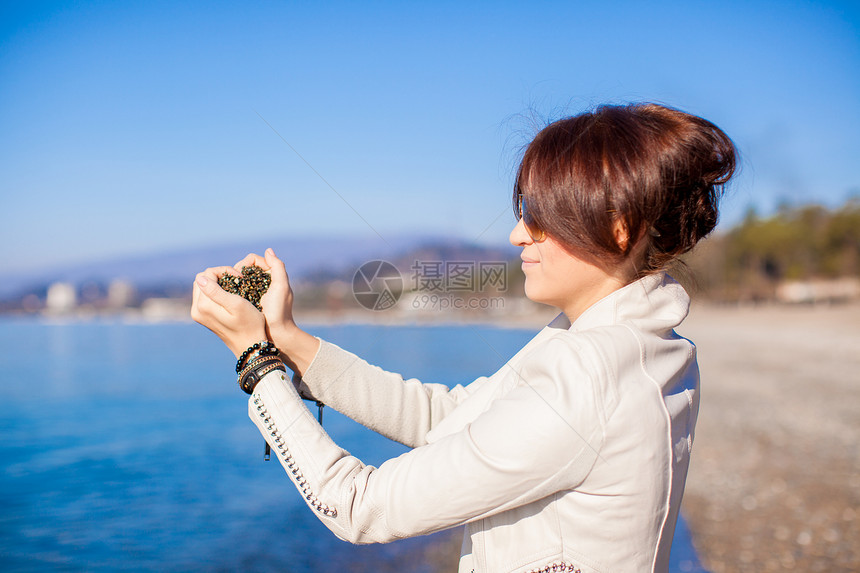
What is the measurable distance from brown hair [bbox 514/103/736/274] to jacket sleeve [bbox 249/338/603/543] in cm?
30

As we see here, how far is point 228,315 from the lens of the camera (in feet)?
4.19

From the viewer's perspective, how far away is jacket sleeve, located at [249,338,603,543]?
3.31 ft

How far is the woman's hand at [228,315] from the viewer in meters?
1.27

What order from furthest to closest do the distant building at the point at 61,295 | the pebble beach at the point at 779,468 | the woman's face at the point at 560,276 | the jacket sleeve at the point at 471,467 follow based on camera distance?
the distant building at the point at 61,295, the pebble beach at the point at 779,468, the woman's face at the point at 560,276, the jacket sleeve at the point at 471,467

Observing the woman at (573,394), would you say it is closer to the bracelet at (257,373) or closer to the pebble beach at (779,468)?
the bracelet at (257,373)

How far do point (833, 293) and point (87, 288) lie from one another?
209 ft

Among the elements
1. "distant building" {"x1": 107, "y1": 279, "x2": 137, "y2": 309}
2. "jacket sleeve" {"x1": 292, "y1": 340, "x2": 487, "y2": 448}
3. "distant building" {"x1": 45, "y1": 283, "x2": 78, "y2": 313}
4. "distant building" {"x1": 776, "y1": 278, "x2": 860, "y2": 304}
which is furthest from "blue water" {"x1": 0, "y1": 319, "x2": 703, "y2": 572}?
"distant building" {"x1": 776, "y1": 278, "x2": 860, "y2": 304}

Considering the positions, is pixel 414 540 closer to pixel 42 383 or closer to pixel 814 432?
pixel 814 432

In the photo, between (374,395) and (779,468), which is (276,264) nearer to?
(374,395)

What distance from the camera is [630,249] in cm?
122

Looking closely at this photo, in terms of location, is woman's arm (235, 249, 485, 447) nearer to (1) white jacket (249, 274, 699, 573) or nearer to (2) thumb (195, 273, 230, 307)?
(2) thumb (195, 273, 230, 307)

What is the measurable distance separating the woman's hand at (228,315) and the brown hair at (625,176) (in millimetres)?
629

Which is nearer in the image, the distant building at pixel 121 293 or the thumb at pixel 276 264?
the thumb at pixel 276 264

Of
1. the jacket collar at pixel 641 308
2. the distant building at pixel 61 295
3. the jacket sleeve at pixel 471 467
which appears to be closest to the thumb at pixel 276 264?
the jacket sleeve at pixel 471 467
